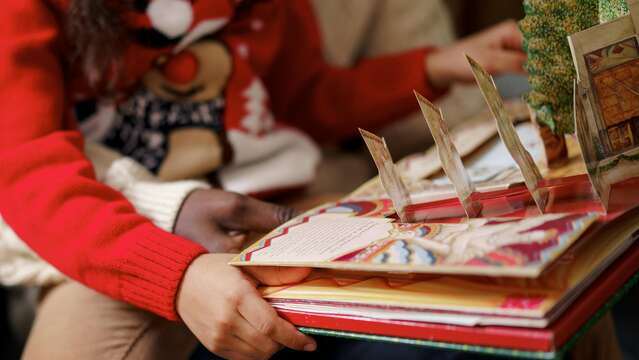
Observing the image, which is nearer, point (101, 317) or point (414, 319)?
point (414, 319)

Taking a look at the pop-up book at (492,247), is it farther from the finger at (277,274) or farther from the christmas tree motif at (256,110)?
the christmas tree motif at (256,110)

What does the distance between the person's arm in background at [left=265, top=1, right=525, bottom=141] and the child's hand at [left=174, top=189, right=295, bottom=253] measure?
0.39 m

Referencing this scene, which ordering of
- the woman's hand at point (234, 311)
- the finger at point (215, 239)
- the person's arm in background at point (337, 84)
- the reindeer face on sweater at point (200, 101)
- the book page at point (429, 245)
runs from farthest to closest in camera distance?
the person's arm in background at point (337, 84) < the reindeer face on sweater at point (200, 101) < the finger at point (215, 239) < the woman's hand at point (234, 311) < the book page at point (429, 245)

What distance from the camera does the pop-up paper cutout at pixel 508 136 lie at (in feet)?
1.64

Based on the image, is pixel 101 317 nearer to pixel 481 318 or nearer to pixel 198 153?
pixel 198 153

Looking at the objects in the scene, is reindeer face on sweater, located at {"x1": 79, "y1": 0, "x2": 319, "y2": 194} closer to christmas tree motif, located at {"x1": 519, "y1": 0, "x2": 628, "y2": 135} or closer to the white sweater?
the white sweater

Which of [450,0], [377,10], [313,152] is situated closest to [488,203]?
[313,152]

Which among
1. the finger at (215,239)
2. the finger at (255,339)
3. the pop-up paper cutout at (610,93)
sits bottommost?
the finger at (255,339)

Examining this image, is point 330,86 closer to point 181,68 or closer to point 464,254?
point 181,68

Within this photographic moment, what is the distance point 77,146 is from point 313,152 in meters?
0.35

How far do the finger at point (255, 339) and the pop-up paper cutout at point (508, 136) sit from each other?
0.22 meters

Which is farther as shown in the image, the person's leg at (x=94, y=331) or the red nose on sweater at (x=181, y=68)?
the red nose on sweater at (x=181, y=68)

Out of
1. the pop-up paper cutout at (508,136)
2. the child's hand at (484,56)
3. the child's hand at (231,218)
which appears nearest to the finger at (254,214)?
the child's hand at (231,218)

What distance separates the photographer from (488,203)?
1.74ft
